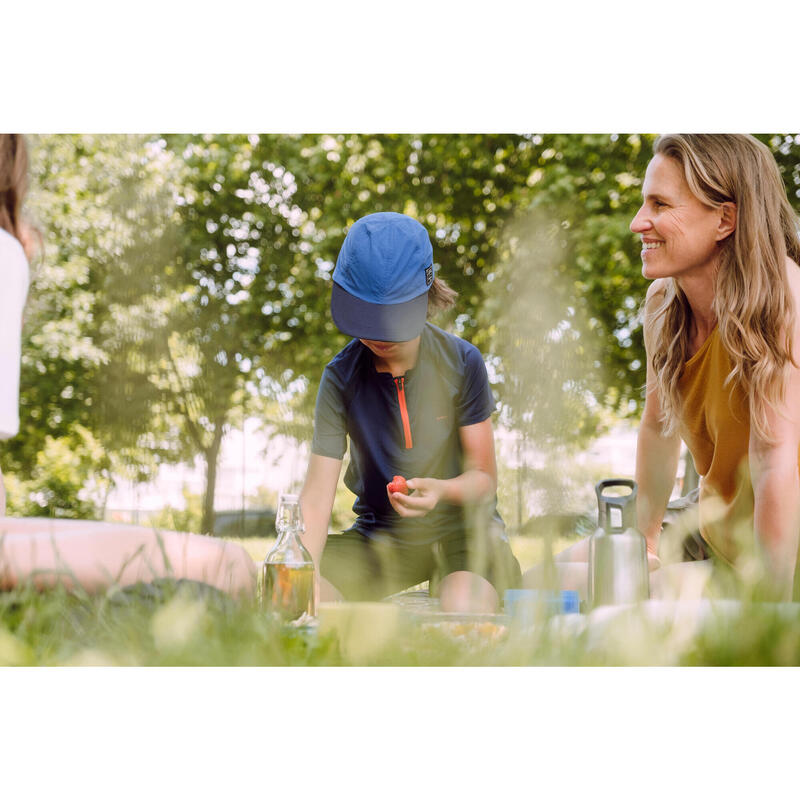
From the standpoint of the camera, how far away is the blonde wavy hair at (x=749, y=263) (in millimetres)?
2234

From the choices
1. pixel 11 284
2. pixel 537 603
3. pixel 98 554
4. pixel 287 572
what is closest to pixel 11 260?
pixel 11 284

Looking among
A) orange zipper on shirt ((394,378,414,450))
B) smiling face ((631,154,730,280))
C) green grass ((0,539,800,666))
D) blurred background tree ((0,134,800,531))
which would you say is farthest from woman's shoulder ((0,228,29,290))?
smiling face ((631,154,730,280))

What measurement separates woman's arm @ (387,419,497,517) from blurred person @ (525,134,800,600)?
0.29m

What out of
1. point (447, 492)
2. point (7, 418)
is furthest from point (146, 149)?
point (447, 492)

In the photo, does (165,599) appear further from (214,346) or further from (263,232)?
(263,232)

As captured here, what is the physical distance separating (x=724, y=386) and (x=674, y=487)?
0.51 m

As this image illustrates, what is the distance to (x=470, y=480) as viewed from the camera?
2.52m

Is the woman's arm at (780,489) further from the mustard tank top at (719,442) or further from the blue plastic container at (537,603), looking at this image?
the blue plastic container at (537,603)

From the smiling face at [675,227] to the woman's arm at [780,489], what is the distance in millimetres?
403

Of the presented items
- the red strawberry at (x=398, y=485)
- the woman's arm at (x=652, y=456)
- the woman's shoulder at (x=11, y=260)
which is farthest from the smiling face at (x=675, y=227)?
the woman's shoulder at (x=11, y=260)

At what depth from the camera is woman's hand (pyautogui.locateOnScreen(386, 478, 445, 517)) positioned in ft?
7.58

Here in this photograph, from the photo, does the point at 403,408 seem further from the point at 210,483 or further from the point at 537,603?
the point at 537,603

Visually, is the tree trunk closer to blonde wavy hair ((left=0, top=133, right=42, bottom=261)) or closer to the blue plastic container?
blonde wavy hair ((left=0, top=133, right=42, bottom=261))

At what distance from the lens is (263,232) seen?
2820 mm
